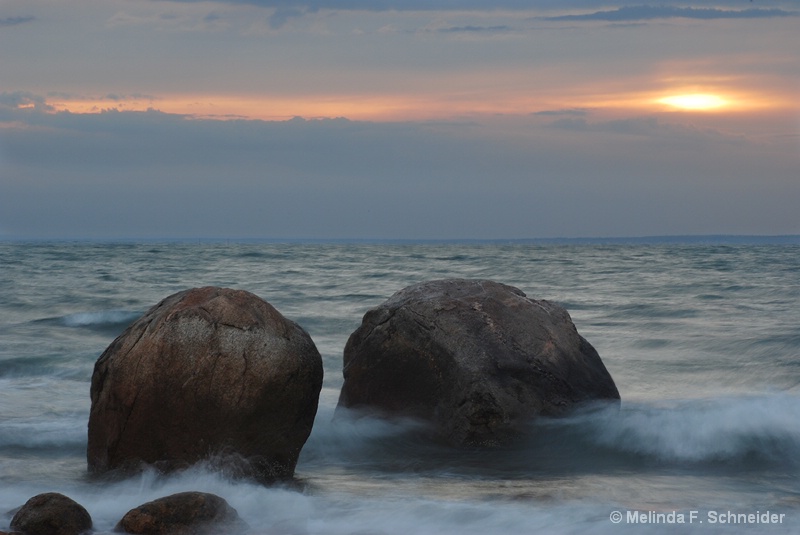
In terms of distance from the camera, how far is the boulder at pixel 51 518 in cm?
529

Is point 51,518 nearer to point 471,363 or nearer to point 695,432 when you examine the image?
point 471,363

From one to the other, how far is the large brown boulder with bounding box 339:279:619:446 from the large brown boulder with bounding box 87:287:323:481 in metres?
1.49

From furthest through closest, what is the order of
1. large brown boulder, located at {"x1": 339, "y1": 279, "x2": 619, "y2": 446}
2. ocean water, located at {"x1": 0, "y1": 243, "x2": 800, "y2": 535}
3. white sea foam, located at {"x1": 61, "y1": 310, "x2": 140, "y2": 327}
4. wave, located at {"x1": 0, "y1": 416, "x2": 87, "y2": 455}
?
white sea foam, located at {"x1": 61, "y1": 310, "x2": 140, "y2": 327} < wave, located at {"x1": 0, "y1": 416, "x2": 87, "y2": 455} < large brown boulder, located at {"x1": 339, "y1": 279, "x2": 619, "y2": 446} < ocean water, located at {"x1": 0, "y1": 243, "x2": 800, "y2": 535}

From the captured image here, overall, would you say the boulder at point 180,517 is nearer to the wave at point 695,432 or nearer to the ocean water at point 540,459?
the ocean water at point 540,459

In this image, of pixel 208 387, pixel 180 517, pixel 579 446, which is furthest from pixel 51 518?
pixel 579 446

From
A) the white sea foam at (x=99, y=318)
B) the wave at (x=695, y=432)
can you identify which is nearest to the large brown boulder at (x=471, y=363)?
the wave at (x=695, y=432)

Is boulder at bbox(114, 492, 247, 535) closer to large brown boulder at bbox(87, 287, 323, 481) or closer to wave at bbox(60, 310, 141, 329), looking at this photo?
large brown boulder at bbox(87, 287, 323, 481)

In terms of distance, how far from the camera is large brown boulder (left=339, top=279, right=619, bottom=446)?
7.61 meters

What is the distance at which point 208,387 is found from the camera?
6.25 m

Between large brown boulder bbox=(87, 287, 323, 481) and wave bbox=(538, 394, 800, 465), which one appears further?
wave bbox=(538, 394, 800, 465)


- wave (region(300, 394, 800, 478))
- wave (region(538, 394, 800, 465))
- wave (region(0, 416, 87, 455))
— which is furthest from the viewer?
wave (region(0, 416, 87, 455))

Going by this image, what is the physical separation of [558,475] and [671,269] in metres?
29.2

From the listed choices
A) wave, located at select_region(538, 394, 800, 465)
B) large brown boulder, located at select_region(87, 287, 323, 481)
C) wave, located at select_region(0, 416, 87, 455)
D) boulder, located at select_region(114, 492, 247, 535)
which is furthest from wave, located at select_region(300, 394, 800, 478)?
wave, located at select_region(0, 416, 87, 455)

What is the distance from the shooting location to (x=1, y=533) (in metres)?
5.09
